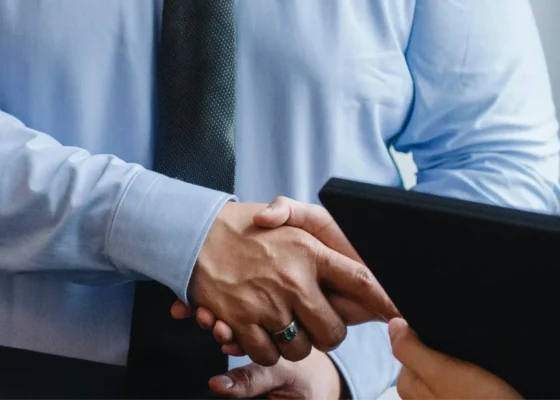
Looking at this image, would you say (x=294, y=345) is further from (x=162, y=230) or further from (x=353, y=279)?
(x=162, y=230)

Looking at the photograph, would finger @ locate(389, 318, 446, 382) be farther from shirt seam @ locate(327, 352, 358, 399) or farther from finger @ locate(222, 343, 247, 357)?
shirt seam @ locate(327, 352, 358, 399)

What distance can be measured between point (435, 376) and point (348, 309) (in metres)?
0.26

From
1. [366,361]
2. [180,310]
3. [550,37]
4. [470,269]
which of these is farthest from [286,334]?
[550,37]

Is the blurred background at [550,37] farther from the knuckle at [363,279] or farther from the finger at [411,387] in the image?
the finger at [411,387]

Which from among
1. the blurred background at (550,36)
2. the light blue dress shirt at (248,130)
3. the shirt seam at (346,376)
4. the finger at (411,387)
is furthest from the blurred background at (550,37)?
the finger at (411,387)

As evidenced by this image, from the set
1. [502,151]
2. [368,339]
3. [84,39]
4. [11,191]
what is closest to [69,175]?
[11,191]

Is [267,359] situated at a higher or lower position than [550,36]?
lower

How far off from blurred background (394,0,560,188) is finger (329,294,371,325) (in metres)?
0.87

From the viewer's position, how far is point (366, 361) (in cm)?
100

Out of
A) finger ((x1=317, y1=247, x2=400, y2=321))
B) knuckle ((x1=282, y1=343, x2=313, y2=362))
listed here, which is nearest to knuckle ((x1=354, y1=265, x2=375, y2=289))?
finger ((x1=317, y1=247, x2=400, y2=321))

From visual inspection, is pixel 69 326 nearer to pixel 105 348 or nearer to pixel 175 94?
pixel 105 348

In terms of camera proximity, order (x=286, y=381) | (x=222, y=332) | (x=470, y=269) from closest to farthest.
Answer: (x=470, y=269) → (x=222, y=332) → (x=286, y=381)

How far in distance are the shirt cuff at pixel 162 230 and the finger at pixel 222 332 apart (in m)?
0.05

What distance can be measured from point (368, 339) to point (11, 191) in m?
0.55
